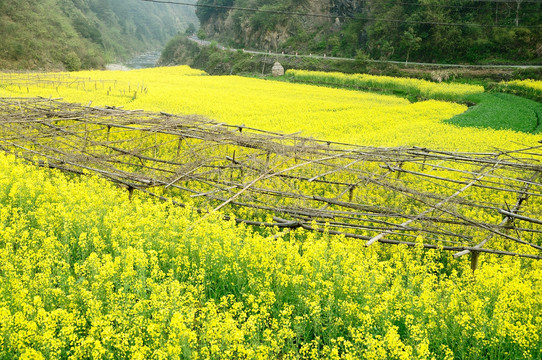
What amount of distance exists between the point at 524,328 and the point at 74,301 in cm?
434

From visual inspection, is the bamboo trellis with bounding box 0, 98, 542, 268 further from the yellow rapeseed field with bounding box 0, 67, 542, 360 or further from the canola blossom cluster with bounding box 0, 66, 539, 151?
the canola blossom cluster with bounding box 0, 66, 539, 151

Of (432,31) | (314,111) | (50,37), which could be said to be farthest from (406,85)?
(50,37)

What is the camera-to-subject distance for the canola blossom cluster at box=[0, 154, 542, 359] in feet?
11.3

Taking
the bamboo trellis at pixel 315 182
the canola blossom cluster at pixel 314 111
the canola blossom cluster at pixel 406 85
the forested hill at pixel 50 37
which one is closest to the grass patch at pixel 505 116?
the canola blossom cluster at pixel 314 111

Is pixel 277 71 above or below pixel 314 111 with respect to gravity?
above

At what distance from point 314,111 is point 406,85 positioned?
16371 mm

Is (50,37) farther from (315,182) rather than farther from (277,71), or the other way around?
(315,182)

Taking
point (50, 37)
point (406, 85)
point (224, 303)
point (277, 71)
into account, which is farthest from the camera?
point (50, 37)

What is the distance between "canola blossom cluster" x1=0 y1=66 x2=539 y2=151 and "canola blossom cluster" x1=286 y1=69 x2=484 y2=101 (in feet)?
13.2

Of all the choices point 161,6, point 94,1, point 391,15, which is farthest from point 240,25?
point 161,6

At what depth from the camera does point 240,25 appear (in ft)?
272

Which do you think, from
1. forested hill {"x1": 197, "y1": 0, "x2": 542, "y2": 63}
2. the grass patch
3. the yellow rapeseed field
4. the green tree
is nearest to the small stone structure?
forested hill {"x1": 197, "y1": 0, "x2": 542, "y2": 63}

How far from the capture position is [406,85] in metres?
38.0

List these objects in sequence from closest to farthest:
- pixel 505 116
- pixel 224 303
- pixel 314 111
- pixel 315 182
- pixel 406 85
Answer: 1. pixel 224 303
2. pixel 315 182
3. pixel 505 116
4. pixel 314 111
5. pixel 406 85
